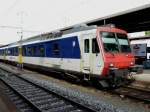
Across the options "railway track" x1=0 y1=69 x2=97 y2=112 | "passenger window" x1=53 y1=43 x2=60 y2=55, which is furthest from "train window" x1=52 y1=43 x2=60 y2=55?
"railway track" x1=0 y1=69 x2=97 y2=112

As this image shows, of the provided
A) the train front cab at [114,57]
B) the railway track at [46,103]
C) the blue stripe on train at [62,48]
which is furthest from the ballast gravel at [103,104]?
the blue stripe on train at [62,48]

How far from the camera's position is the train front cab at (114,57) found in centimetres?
1241

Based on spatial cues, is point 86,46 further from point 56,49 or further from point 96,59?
point 56,49

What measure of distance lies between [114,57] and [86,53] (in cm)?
158

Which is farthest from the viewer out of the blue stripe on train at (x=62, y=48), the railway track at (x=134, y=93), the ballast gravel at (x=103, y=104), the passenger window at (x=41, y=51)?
the passenger window at (x=41, y=51)

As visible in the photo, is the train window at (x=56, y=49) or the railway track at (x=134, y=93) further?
the train window at (x=56, y=49)

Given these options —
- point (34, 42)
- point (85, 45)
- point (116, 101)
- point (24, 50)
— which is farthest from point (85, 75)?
point (24, 50)

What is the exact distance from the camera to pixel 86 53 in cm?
1373

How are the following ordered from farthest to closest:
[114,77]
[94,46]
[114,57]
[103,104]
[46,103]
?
[94,46] → [114,57] → [114,77] → [46,103] → [103,104]

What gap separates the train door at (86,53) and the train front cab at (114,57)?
822mm

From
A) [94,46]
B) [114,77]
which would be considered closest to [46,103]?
[114,77]

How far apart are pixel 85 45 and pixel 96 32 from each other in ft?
3.89

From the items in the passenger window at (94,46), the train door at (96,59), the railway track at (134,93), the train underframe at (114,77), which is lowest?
→ the railway track at (134,93)

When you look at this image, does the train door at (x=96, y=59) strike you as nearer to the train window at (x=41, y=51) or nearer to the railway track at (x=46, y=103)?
the railway track at (x=46, y=103)
